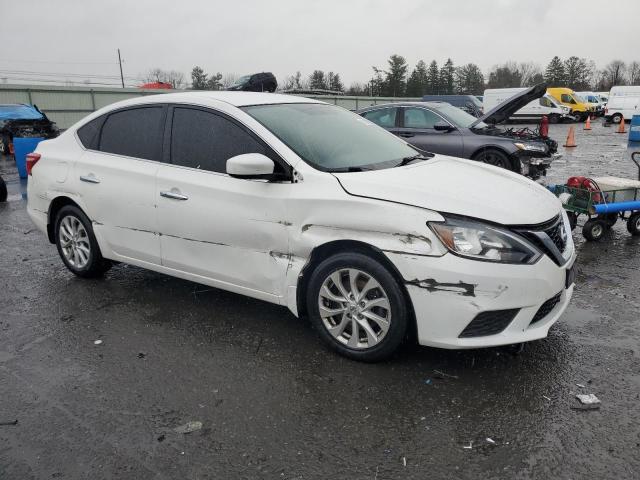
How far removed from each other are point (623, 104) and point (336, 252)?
37.2 metres

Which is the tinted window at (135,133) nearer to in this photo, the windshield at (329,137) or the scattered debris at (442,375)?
the windshield at (329,137)

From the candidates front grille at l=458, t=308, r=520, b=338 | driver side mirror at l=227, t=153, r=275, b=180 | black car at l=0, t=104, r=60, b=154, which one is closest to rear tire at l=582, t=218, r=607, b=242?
front grille at l=458, t=308, r=520, b=338

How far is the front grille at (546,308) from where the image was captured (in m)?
3.20

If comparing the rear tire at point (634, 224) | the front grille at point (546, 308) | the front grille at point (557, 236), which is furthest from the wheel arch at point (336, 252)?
the rear tire at point (634, 224)

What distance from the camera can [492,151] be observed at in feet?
32.4

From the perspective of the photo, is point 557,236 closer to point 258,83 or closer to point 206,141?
point 206,141

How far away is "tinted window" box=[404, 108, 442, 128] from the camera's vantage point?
33.7 feet

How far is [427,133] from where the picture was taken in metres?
10.1

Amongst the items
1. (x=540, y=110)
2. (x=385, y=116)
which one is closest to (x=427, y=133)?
(x=385, y=116)

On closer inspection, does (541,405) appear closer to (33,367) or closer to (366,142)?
(366,142)

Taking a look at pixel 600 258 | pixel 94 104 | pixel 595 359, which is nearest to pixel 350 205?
pixel 595 359

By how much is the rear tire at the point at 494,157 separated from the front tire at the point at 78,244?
721cm

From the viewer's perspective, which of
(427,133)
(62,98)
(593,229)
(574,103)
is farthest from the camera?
(574,103)

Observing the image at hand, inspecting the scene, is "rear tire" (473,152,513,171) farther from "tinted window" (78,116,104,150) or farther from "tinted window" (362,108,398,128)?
"tinted window" (78,116,104,150)
